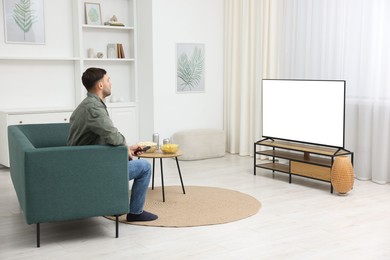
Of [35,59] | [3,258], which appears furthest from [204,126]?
[3,258]

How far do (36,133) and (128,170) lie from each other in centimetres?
150

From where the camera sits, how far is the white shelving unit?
6.97 metres

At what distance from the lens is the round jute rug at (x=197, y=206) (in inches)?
174

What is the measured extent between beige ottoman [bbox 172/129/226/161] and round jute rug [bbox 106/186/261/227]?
67.2 inches

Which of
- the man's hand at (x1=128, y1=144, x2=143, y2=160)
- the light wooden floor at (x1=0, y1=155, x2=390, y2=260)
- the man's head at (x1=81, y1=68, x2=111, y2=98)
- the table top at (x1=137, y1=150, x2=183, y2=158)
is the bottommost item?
the light wooden floor at (x1=0, y1=155, x2=390, y2=260)

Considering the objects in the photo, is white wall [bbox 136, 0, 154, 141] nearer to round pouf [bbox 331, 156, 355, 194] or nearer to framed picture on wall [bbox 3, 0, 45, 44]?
framed picture on wall [bbox 3, 0, 45, 44]

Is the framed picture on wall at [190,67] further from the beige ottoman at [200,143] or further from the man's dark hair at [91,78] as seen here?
the man's dark hair at [91,78]

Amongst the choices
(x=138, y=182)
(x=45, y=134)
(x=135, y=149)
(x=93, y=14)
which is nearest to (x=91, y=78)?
(x=135, y=149)

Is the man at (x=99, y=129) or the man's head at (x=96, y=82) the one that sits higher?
the man's head at (x=96, y=82)

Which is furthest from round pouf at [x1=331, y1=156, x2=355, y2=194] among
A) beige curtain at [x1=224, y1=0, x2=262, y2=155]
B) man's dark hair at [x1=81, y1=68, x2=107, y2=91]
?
man's dark hair at [x1=81, y1=68, x2=107, y2=91]

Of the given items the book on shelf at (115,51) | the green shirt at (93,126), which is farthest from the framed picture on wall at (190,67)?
the green shirt at (93,126)

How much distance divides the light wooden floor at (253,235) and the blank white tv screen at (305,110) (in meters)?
0.72

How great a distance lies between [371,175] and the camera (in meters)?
6.01

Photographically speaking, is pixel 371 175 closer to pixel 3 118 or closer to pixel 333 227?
pixel 333 227
